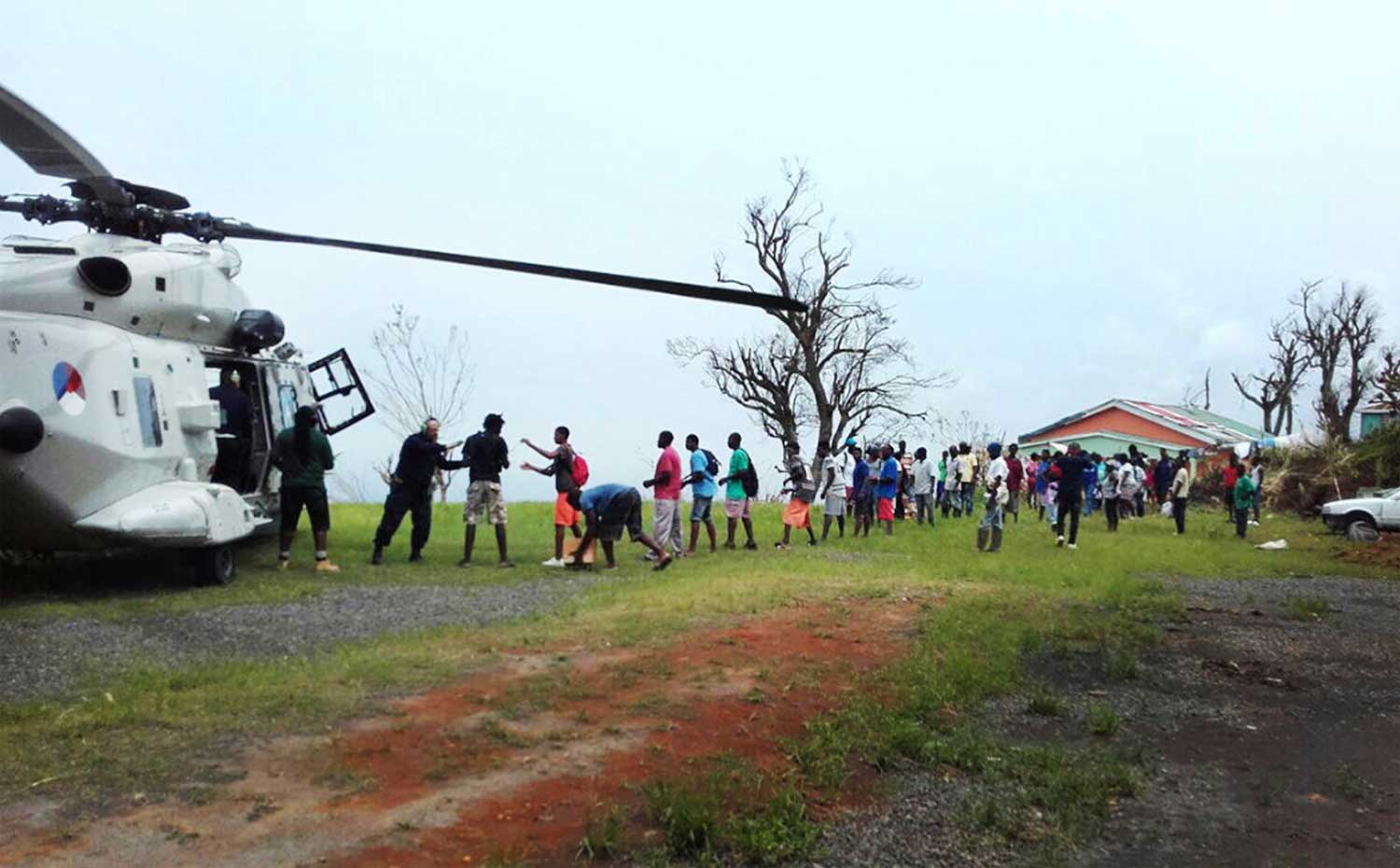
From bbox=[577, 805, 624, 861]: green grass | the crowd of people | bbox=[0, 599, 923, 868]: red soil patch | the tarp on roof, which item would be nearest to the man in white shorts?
the crowd of people

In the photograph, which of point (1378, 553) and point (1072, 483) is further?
point (1378, 553)

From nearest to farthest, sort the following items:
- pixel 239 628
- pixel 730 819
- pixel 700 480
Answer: pixel 730 819 < pixel 239 628 < pixel 700 480

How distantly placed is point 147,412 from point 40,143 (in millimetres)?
3509

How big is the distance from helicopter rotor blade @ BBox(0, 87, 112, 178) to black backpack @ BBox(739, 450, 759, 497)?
938cm

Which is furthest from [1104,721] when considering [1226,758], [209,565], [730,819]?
[209,565]

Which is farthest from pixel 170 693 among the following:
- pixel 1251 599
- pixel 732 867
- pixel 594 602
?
pixel 1251 599

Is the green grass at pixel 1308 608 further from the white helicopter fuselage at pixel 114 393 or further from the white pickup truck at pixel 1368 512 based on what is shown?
the white pickup truck at pixel 1368 512

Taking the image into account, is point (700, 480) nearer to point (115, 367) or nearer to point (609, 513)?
point (609, 513)

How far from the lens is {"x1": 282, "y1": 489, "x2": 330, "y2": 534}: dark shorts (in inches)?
508

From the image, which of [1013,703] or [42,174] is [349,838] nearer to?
Result: [1013,703]

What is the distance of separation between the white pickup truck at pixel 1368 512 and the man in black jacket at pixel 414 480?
19126 millimetres

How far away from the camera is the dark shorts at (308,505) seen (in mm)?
12906

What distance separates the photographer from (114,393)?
10680 mm

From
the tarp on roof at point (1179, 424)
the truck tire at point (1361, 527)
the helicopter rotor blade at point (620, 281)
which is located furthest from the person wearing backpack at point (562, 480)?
the tarp on roof at point (1179, 424)
